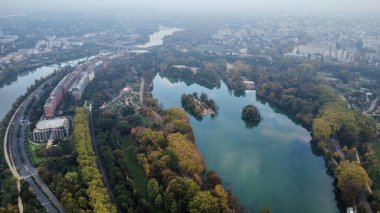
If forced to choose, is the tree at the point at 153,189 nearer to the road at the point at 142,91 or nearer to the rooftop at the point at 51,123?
the rooftop at the point at 51,123

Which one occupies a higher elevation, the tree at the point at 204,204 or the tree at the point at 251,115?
the tree at the point at 204,204

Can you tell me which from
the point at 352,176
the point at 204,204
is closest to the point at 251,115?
the point at 352,176

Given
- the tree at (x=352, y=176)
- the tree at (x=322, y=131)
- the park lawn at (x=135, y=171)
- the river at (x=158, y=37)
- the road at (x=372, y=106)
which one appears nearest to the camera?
the tree at (x=352, y=176)

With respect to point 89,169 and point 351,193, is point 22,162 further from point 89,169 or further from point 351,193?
point 351,193

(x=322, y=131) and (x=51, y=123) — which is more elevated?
(x=51, y=123)

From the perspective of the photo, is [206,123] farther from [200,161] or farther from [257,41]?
[257,41]

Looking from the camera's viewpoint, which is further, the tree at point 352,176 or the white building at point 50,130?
the white building at point 50,130

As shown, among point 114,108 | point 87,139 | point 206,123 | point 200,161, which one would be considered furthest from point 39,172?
point 206,123

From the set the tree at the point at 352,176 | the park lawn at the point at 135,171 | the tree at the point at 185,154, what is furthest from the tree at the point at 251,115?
the tree at the point at 352,176
